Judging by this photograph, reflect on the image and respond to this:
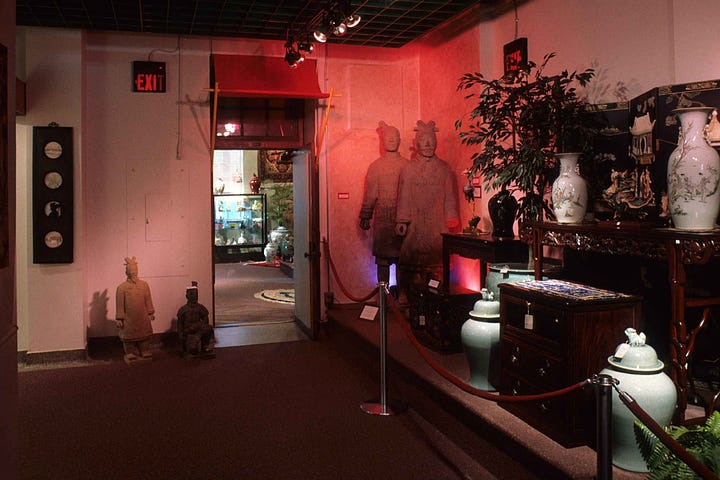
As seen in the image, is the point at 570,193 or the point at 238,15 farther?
the point at 238,15

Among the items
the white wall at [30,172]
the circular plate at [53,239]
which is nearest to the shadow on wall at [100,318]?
A: the white wall at [30,172]

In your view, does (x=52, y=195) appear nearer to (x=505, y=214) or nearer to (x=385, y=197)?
(x=385, y=197)

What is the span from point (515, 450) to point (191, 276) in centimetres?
447

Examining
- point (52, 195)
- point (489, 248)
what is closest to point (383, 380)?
point (489, 248)

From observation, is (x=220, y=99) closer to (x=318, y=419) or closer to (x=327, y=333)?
(x=327, y=333)

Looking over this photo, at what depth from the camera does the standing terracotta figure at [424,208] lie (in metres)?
6.21

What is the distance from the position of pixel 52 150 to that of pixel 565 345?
510cm

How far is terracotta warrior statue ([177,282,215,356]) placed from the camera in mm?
6047

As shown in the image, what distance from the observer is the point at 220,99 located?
682 cm

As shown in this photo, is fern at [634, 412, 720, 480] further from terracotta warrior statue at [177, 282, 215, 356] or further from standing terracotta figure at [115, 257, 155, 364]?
standing terracotta figure at [115, 257, 155, 364]

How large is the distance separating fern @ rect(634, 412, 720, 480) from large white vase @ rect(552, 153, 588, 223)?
1.54 meters

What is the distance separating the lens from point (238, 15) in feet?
19.0

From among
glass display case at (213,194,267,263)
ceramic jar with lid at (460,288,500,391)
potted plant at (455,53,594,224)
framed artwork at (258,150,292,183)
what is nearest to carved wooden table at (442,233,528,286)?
potted plant at (455,53,594,224)

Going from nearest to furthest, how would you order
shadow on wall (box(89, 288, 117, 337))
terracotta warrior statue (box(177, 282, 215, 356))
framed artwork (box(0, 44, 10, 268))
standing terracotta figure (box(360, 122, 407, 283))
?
1. framed artwork (box(0, 44, 10, 268))
2. terracotta warrior statue (box(177, 282, 215, 356))
3. shadow on wall (box(89, 288, 117, 337))
4. standing terracotta figure (box(360, 122, 407, 283))
